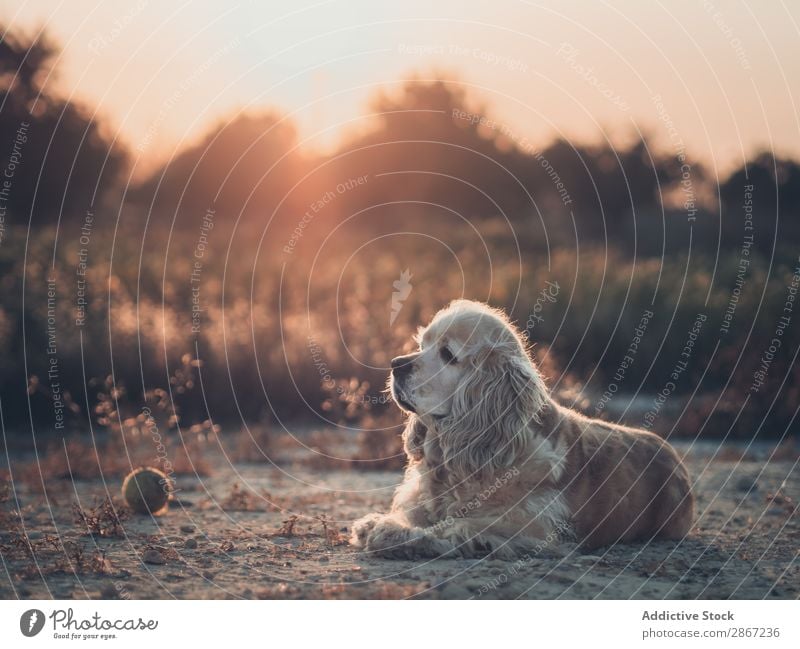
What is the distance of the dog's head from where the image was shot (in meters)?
6.65

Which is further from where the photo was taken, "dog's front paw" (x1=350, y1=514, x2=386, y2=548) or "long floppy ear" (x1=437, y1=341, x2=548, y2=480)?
"dog's front paw" (x1=350, y1=514, x2=386, y2=548)

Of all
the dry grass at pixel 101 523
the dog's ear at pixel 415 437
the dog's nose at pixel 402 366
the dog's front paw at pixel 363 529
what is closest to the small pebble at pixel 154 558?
the dry grass at pixel 101 523

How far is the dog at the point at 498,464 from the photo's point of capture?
641 centimetres

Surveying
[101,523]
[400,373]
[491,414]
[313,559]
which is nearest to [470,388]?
[491,414]

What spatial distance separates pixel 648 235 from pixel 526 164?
1152 cm

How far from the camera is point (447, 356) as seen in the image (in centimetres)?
680

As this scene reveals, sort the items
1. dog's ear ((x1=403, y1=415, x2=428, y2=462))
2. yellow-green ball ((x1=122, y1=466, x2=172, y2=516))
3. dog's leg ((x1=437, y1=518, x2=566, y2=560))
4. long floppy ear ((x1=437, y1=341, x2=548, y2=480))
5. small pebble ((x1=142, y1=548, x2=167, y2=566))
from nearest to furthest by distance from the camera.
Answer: dog's leg ((x1=437, y1=518, x2=566, y2=560))
small pebble ((x1=142, y1=548, x2=167, y2=566))
long floppy ear ((x1=437, y1=341, x2=548, y2=480))
dog's ear ((x1=403, y1=415, x2=428, y2=462))
yellow-green ball ((x1=122, y1=466, x2=172, y2=516))

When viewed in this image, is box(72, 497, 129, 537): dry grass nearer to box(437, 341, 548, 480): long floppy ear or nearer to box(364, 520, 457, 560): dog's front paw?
box(364, 520, 457, 560): dog's front paw

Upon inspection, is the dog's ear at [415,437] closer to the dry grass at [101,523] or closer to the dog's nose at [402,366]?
the dog's nose at [402,366]

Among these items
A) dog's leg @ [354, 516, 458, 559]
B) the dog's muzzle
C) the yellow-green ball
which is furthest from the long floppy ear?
the yellow-green ball

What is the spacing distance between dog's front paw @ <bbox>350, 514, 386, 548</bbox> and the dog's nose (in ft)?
3.35

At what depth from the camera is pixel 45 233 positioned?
56.3 ft

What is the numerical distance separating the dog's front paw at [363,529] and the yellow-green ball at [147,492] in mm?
1971
